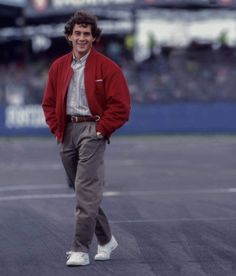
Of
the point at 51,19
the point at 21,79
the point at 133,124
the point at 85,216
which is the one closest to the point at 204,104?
the point at 133,124

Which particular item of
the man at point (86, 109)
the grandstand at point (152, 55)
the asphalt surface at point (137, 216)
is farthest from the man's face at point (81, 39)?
the grandstand at point (152, 55)

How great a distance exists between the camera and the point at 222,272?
813 cm

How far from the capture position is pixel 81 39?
839 cm

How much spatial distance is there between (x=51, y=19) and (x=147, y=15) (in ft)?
12.4

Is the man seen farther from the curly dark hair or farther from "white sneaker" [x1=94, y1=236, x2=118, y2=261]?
"white sneaker" [x1=94, y1=236, x2=118, y2=261]

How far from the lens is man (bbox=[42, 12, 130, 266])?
8.40 metres

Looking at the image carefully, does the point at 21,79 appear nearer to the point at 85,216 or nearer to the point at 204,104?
the point at 204,104

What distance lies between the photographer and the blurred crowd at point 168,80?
106 feet

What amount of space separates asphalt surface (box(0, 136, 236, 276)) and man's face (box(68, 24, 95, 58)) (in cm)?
172

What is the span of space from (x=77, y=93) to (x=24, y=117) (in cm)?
2385

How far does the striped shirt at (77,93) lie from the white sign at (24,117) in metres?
23.5

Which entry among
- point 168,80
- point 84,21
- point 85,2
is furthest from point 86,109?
point 85,2

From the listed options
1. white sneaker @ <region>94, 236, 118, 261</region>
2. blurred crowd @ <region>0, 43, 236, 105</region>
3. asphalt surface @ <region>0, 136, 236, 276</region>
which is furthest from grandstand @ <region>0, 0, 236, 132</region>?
white sneaker @ <region>94, 236, 118, 261</region>

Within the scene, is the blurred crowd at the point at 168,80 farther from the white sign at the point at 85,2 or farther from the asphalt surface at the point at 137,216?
the asphalt surface at the point at 137,216
